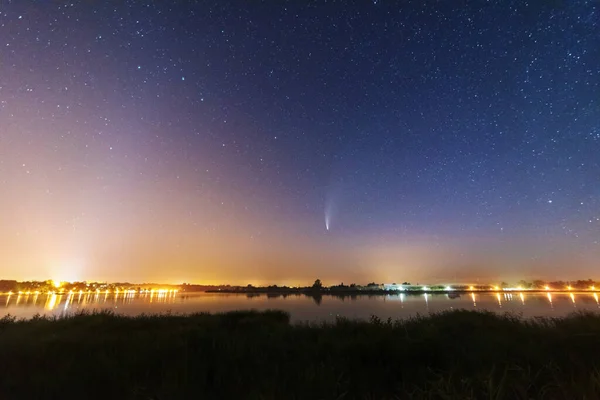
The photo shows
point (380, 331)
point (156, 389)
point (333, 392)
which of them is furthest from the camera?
point (380, 331)

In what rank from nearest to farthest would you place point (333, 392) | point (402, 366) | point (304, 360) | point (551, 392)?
1. point (551, 392)
2. point (333, 392)
3. point (402, 366)
4. point (304, 360)

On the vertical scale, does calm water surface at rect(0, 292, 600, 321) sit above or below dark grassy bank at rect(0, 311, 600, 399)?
below

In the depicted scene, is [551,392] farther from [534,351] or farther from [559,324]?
[559,324]

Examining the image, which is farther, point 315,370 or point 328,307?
point 328,307

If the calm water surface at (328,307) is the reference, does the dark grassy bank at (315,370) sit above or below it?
above

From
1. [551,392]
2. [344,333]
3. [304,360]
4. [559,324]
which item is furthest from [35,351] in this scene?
[559,324]

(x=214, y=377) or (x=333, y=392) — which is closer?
(x=333, y=392)

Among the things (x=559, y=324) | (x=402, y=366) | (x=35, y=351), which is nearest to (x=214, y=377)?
(x=402, y=366)

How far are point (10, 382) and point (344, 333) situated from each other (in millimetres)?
11439

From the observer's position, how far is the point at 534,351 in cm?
813

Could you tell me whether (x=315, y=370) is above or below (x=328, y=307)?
above

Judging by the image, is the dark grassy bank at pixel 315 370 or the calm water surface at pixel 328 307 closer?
the dark grassy bank at pixel 315 370

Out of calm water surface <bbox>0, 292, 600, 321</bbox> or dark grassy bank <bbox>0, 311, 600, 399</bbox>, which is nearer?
dark grassy bank <bbox>0, 311, 600, 399</bbox>

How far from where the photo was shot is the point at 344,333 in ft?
46.1
